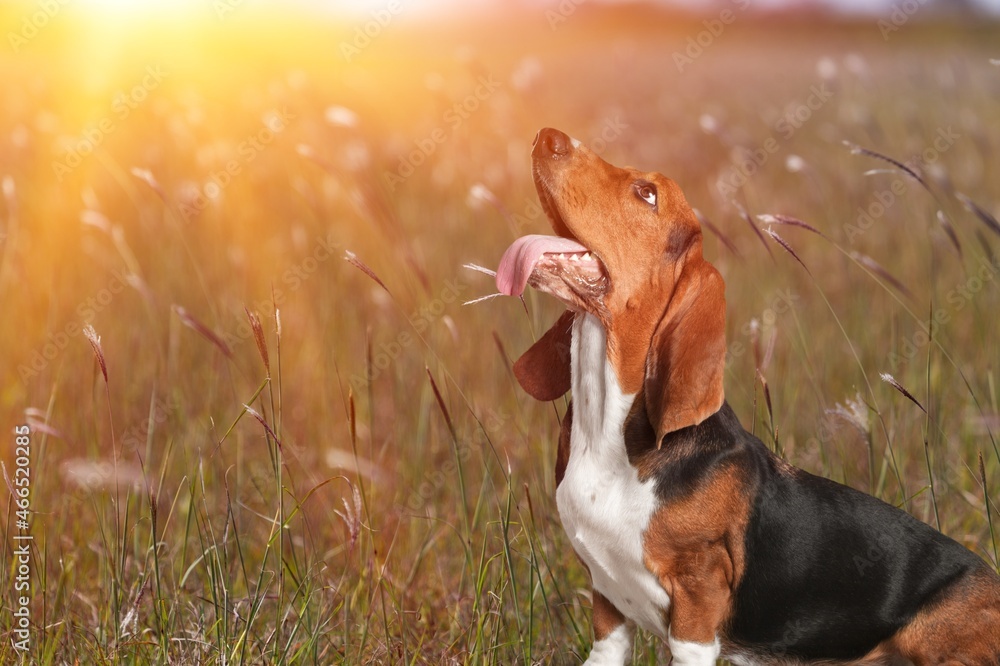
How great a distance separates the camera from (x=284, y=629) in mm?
3711

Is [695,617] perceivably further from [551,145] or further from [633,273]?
[551,145]

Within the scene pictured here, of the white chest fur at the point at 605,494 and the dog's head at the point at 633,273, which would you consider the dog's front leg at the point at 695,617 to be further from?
the dog's head at the point at 633,273

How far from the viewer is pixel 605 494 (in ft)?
9.53

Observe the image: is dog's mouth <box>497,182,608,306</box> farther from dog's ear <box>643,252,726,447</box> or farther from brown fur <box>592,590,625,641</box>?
brown fur <box>592,590,625,641</box>

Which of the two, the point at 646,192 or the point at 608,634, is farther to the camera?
the point at 608,634

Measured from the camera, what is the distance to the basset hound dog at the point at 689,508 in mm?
2846

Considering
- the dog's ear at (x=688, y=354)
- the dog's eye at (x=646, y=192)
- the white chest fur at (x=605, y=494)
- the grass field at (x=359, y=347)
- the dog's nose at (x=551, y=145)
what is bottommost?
the grass field at (x=359, y=347)

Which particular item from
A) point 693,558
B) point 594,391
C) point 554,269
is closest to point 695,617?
point 693,558

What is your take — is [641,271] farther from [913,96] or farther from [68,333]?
[913,96]

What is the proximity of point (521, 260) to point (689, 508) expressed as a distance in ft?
2.67

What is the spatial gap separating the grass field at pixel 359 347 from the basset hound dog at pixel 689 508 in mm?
350

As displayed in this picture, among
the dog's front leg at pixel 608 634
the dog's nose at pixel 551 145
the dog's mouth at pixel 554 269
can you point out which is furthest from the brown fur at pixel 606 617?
the dog's nose at pixel 551 145

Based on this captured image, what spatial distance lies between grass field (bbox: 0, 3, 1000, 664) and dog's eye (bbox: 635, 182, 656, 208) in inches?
13.8

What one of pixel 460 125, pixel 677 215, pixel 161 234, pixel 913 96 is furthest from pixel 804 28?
pixel 677 215
